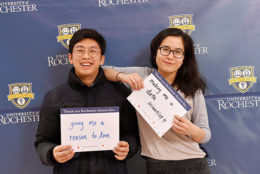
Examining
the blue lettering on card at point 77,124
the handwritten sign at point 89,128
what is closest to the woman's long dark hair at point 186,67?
the handwritten sign at point 89,128

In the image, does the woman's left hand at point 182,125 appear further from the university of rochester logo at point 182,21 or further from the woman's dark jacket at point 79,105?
the university of rochester logo at point 182,21

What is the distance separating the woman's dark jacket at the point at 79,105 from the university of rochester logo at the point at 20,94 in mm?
366

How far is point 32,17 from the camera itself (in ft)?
4.48

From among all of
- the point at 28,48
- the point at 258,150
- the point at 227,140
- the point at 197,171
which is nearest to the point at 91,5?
the point at 28,48

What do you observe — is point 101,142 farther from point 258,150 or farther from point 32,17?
point 258,150

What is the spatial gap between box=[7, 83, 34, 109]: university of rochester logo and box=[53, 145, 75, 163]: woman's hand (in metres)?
0.57

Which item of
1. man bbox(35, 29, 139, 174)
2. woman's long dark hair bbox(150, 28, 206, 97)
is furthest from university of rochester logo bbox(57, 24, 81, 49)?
woman's long dark hair bbox(150, 28, 206, 97)

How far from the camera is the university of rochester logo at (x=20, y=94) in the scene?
1.38 metres

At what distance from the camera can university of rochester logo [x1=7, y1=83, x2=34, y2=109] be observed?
138cm

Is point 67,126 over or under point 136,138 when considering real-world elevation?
over

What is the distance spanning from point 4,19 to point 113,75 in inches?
32.9

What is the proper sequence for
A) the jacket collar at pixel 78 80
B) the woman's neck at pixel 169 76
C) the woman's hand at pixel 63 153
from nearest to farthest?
1. the woman's hand at pixel 63 153
2. the jacket collar at pixel 78 80
3. the woman's neck at pixel 169 76

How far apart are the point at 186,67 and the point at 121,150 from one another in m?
0.57

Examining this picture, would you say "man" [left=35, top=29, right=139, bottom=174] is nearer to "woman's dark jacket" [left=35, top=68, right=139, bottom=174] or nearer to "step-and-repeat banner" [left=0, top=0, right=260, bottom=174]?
"woman's dark jacket" [left=35, top=68, right=139, bottom=174]
